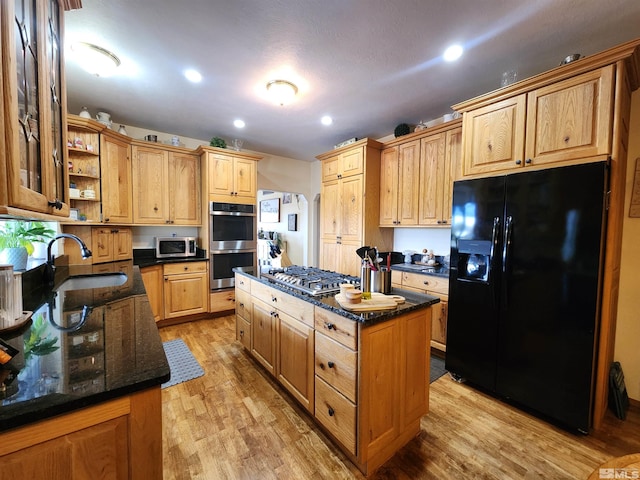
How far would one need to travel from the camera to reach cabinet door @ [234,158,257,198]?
4023 mm

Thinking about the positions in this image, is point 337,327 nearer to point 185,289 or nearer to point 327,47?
point 327,47

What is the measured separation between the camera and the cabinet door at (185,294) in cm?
359

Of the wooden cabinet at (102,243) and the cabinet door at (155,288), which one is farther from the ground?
the wooden cabinet at (102,243)

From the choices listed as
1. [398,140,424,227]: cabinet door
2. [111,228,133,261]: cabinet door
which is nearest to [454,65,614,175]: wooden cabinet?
[398,140,424,227]: cabinet door

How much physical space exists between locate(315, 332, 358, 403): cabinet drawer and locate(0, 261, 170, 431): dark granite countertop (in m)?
0.89

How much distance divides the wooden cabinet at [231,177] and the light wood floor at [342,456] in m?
2.48

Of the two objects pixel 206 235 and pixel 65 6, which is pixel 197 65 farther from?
pixel 206 235

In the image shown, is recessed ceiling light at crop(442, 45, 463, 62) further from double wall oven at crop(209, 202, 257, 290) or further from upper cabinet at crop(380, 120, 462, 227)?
double wall oven at crop(209, 202, 257, 290)

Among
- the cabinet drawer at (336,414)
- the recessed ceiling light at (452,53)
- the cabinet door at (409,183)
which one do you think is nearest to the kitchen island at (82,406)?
the cabinet drawer at (336,414)

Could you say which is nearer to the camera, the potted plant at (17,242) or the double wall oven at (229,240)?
the potted plant at (17,242)

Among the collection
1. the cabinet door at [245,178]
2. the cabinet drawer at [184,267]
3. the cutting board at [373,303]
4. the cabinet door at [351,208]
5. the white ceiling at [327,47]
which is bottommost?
the cabinet drawer at [184,267]

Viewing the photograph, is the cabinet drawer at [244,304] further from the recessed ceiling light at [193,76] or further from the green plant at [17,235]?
the recessed ceiling light at [193,76]

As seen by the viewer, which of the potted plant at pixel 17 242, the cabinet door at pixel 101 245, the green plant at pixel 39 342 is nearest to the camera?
the green plant at pixel 39 342

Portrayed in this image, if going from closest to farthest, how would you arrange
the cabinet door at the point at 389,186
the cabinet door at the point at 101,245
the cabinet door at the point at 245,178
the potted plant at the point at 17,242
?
the potted plant at the point at 17,242 < the cabinet door at the point at 101,245 < the cabinet door at the point at 389,186 < the cabinet door at the point at 245,178
